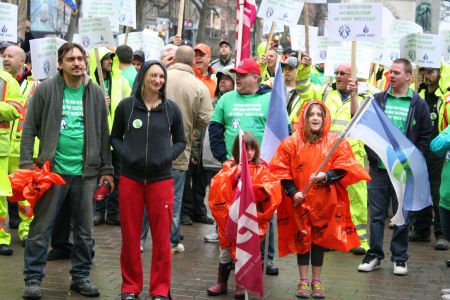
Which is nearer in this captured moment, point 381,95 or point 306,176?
point 306,176

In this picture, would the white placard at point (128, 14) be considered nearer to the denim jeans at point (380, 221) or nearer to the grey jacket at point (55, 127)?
the denim jeans at point (380, 221)

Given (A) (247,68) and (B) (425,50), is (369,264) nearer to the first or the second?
(A) (247,68)

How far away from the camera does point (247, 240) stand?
726cm

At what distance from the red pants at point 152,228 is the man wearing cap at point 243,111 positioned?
1.49 meters

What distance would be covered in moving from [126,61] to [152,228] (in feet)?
15.5

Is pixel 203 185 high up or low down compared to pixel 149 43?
down

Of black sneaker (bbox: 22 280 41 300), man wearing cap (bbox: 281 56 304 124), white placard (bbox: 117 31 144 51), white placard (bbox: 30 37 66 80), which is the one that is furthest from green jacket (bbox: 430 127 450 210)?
white placard (bbox: 117 31 144 51)

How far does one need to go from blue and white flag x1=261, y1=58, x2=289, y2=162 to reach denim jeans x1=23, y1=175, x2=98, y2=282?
1617 millimetres

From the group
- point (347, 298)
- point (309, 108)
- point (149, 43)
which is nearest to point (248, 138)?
point (309, 108)

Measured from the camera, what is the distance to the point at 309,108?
25.6 feet

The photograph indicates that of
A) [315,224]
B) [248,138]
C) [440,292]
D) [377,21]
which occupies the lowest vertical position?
[440,292]

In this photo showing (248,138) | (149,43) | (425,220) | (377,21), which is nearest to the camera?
(248,138)

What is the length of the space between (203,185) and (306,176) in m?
4.08

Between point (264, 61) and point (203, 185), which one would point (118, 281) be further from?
point (264, 61)
